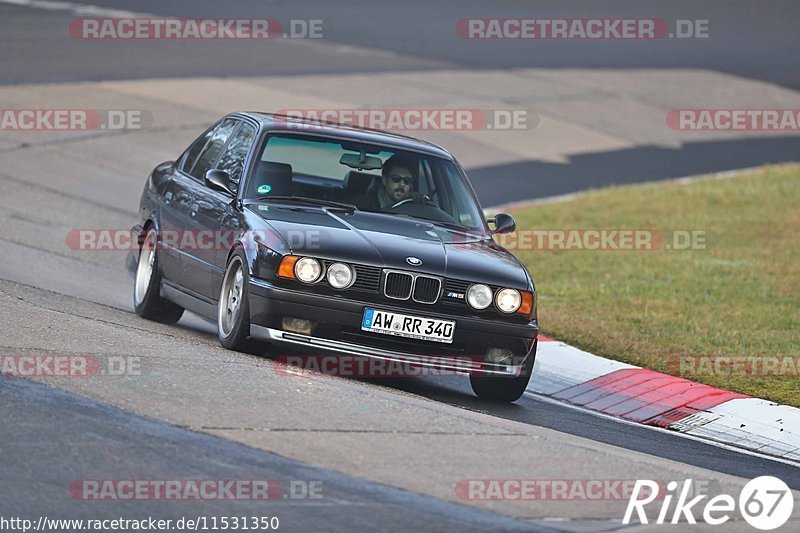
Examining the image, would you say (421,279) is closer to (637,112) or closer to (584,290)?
(584,290)

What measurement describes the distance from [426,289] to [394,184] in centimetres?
148

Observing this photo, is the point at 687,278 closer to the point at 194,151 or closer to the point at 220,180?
the point at 194,151

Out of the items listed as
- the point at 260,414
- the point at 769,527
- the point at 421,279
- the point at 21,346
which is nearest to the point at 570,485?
the point at 769,527

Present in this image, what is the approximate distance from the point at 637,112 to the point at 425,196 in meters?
17.4

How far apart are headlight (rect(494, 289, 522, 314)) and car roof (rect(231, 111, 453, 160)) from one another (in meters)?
1.79

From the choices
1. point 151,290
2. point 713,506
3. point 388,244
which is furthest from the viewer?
point 151,290

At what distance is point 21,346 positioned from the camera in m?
8.34

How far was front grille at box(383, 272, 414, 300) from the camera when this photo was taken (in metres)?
8.92

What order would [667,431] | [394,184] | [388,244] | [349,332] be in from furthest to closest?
[394,184]
[667,431]
[388,244]
[349,332]

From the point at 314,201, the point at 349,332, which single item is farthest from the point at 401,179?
the point at 349,332

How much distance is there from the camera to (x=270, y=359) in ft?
30.9

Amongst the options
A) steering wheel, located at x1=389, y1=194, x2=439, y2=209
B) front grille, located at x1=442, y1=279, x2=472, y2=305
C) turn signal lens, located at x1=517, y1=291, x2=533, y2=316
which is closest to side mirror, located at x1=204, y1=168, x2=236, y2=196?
steering wheel, located at x1=389, y1=194, x2=439, y2=209

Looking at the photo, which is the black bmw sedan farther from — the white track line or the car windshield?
the white track line

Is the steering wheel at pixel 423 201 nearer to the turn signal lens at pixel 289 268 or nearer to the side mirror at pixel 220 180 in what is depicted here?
the side mirror at pixel 220 180
